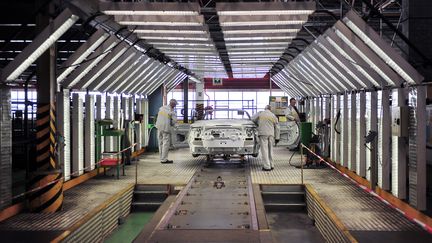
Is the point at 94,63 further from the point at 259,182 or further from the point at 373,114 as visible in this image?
the point at 373,114

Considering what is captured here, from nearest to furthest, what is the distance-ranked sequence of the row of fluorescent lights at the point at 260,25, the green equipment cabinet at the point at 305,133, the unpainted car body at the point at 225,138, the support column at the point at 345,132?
the row of fluorescent lights at the point at 260,25
the support column at the point at 345,132
the unpainted car body at the point at 225,138
the green equipment cabinet at the point at 305,133

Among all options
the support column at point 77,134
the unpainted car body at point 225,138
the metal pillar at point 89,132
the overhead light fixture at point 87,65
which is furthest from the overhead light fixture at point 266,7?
the unpainted car body at point 225,138

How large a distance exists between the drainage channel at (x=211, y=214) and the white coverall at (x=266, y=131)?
1019 mm

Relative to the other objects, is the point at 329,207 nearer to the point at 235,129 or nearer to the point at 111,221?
the point at 111,221

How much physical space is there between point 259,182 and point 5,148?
4678 millimetres

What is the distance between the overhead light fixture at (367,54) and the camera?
6.80 m

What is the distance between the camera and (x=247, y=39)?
910 cm

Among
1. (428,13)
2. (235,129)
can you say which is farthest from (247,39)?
(428,13)

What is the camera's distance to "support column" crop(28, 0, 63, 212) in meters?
6.57

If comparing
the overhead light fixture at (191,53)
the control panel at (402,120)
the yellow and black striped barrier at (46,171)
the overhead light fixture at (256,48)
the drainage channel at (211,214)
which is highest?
the overhead light fixture at (191,53)

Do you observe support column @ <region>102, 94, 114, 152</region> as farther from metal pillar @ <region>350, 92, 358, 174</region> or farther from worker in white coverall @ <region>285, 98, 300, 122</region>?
metal pillar @ <region>350, 92, 358, 174</region>

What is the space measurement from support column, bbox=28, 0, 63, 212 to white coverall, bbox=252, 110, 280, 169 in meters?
5.07

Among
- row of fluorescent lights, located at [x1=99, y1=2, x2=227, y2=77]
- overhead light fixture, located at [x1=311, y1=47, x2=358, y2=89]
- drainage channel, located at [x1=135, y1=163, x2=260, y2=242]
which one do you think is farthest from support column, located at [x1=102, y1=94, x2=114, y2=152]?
overhead light fixture, located at [x1=311, y1=47, x2=358, y2=89]

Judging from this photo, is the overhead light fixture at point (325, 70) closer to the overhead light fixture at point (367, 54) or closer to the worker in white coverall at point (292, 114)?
the worker in white coverall at point (292, 114)
